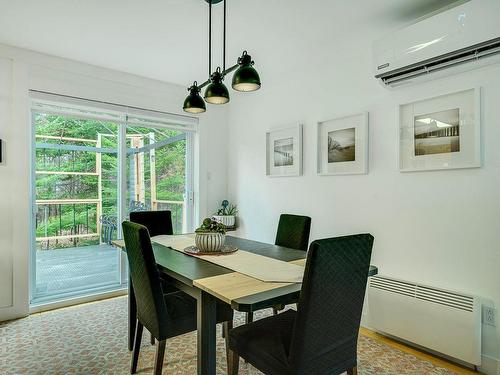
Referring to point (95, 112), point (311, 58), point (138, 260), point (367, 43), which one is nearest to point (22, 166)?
point (95, 112)

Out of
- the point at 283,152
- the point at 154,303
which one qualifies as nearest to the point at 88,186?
the point at 283,152

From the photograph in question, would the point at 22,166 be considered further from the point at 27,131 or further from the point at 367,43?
the point at 367,43

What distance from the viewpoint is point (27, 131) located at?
295cm

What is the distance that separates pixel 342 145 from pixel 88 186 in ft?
9.05

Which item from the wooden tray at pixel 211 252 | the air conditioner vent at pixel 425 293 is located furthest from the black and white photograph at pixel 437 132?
the wooden tray at pixel 211 252

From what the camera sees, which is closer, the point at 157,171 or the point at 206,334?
the point at 206,334

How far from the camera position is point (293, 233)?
2.65 meters

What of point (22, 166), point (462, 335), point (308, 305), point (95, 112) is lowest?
point (462, 335)

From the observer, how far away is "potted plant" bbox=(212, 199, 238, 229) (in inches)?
158

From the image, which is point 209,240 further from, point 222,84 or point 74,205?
point 74,205

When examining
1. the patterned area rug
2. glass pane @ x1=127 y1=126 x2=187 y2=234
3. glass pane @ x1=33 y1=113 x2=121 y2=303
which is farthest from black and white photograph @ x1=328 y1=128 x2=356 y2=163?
glass pane @ x1=33 y1=113 x2=121 y2=303

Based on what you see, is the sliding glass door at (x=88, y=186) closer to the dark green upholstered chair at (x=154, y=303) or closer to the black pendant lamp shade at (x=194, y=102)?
the black pendant lamp shade at (x=194, y=102)

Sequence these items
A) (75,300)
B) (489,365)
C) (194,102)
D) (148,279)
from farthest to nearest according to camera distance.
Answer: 1. (75,300)
2. (194,102)
3. (489,365)
4. (148,279)

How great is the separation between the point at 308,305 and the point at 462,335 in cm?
150
